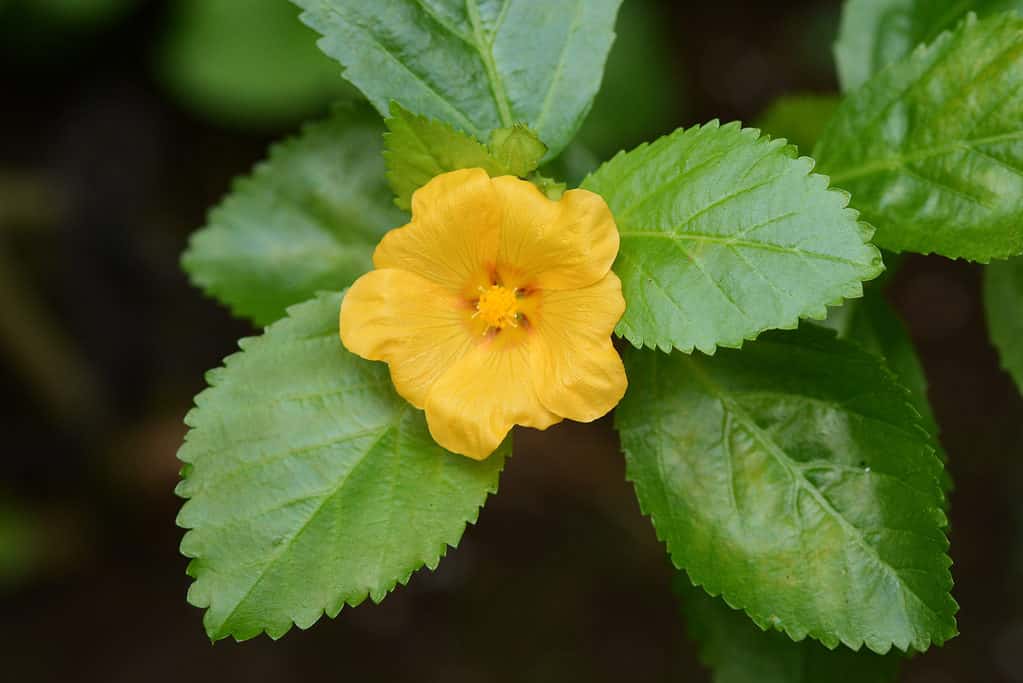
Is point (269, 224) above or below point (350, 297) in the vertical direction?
below

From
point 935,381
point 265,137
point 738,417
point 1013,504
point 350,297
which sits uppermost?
point 350,297

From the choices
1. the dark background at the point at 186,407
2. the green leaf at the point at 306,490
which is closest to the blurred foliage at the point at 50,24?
the dark background at the point at 186,407

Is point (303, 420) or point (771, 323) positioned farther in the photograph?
point (303, 420)

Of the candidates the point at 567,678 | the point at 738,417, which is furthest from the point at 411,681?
the point at 738,417

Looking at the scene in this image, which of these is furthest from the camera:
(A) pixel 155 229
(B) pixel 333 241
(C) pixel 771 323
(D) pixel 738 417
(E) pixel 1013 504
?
(A) pixel 155 229

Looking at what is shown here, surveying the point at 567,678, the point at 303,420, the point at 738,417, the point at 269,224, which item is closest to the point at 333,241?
the point at 269,224

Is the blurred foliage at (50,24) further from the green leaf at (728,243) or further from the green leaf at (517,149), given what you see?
the green leaf at (728,243)

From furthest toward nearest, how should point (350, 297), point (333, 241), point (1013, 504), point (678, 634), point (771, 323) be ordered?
point (678, 634) → point (1013, 504) → point (333, 241) → point (350, 297) → point (771, 323)

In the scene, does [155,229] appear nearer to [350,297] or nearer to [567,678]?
[567,678]

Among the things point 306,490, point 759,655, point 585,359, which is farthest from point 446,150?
point 759,655
